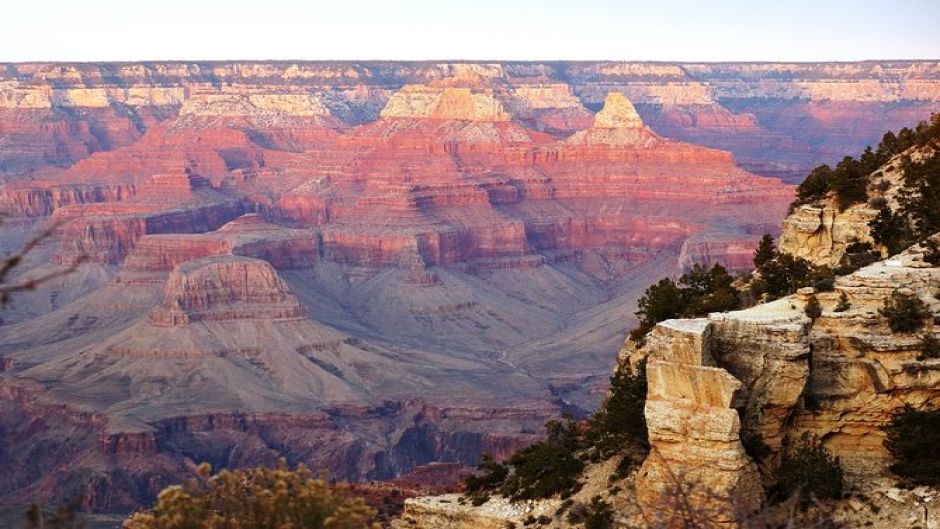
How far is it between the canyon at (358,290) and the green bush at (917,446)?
61.9 metres

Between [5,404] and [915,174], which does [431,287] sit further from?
[915,174]

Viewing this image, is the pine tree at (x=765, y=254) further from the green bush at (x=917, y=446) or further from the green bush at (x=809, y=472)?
the green bush at (x=917, y=446)

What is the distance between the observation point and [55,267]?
147 m

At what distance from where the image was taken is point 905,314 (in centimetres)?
3231

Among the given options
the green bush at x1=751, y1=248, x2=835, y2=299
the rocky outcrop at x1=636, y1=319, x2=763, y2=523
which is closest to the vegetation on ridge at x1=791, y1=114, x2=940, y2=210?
the green bush at x1=751, y1=248, x2=835, y2=299

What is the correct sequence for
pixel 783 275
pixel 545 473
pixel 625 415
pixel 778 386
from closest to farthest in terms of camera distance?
pixel 778 386
pixel 625 415
pixel 545 473
pixel 783 275

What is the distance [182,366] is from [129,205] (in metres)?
65.3

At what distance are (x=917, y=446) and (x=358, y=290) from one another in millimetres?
114302

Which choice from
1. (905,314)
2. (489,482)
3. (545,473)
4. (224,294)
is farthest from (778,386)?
(224,294)

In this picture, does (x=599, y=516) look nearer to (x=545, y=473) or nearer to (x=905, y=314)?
(x=545, y=473)

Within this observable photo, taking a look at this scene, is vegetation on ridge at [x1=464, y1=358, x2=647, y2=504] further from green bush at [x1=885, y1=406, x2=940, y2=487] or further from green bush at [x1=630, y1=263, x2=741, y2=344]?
green bush at [x1=885, y1=406, x2=940, y2=487]

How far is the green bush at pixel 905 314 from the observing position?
106ft

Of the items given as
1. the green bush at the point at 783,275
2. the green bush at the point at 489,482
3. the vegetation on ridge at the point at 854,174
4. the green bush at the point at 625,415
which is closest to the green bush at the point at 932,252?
the green bush at the point at 783,275

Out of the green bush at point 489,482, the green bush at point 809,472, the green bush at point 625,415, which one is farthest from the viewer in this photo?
the green bush at point 489,482
